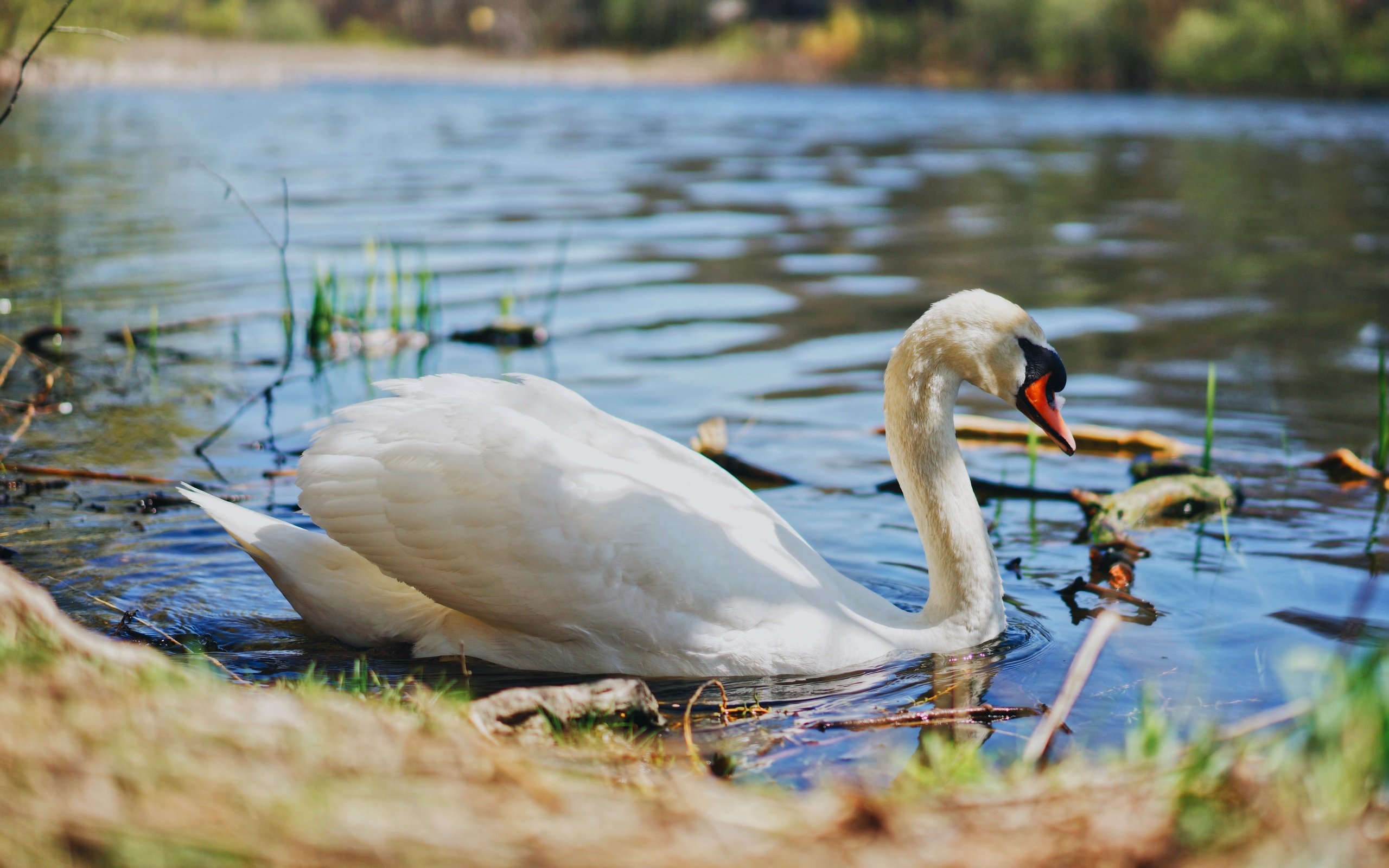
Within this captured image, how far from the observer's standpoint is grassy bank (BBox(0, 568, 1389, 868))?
6.41ft

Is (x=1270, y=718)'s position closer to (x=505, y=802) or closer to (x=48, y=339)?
(x=505, y=802)

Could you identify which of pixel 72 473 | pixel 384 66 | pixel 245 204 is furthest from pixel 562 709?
pixel 384 66

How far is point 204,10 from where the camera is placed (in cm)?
7256

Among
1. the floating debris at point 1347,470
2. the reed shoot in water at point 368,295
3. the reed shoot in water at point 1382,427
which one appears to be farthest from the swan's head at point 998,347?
the reed shoot in water at point 368,295

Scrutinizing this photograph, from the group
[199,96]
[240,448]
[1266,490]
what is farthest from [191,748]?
[199,96]

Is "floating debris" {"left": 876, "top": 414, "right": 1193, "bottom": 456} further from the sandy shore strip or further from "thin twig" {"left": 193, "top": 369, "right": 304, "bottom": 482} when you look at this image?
the sandy shore strip

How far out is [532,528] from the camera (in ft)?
13.2

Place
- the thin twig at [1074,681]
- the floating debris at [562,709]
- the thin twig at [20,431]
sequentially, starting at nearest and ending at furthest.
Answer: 1. the thin twig at [1074,681]
2. the floating debris at [562,709]
3. the thin twig at [20,431]

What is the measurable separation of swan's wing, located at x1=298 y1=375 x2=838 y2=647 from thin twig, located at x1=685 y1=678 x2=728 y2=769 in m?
0.21

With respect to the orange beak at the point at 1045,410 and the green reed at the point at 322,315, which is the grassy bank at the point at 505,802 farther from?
the green reed at the point at 322,315

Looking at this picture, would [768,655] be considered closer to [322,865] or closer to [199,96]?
[322,865]

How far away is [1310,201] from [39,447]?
1850 centimetres

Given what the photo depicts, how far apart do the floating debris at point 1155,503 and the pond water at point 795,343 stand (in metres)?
0.12

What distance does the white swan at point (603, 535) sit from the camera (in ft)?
13.2
